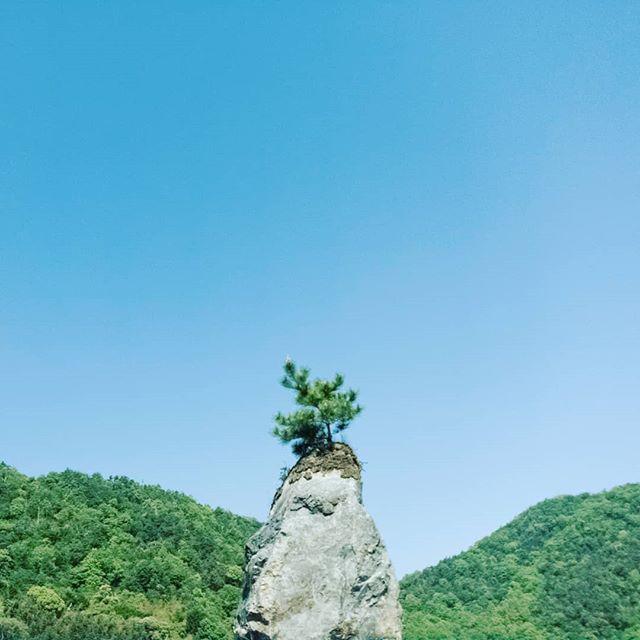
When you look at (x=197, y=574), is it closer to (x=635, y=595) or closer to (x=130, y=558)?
(x=130, y=558)

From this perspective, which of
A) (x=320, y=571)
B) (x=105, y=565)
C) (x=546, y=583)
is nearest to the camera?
(x=320, y=571)

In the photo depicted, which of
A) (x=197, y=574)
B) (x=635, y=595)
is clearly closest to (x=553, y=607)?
(x=635, y=595)

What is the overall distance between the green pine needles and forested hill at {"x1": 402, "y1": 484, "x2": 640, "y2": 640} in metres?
68.0

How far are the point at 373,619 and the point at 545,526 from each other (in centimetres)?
11317

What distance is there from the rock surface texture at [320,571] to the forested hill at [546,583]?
6832 cm

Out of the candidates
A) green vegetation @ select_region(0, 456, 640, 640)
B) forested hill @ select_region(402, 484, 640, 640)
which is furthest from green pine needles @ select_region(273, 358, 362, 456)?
forested hill @ select_region(402, 484, 640, 640)

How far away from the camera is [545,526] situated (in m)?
118

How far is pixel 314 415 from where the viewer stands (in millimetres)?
19031

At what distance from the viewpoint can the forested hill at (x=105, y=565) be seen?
52.4 metres

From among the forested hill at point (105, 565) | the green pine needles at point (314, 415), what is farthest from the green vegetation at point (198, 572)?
the green pine needles at point (314, 415)

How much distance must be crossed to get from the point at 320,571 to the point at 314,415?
451 cm

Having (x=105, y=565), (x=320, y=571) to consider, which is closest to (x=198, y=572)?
(x=105, y=565)

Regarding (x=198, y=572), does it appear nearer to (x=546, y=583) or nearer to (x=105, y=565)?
(x=105, y=565)

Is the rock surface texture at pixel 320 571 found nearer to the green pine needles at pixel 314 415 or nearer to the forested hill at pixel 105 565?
the green pine needles at pixel 314 415
